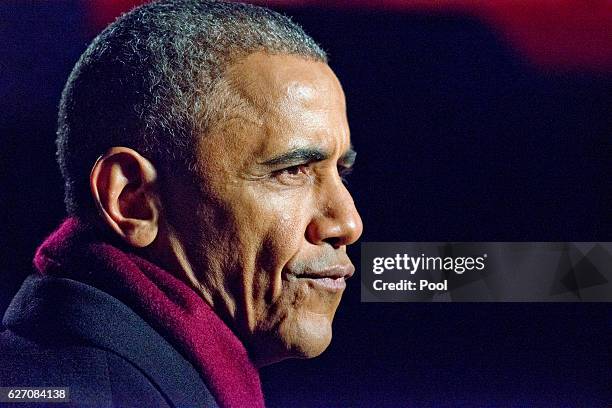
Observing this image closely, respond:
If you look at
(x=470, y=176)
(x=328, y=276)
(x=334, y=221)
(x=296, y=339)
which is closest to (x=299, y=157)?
(x=334, y=221)

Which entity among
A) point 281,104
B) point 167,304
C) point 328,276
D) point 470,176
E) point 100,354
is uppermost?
point 470,176

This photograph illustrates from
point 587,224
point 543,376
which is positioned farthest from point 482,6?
point 543,376

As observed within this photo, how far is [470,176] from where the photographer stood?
7.32 feet

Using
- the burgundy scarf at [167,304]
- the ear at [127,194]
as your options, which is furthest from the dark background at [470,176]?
the ear at [127,194]

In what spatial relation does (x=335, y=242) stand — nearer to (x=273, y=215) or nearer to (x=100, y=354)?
(x=273, y=215)

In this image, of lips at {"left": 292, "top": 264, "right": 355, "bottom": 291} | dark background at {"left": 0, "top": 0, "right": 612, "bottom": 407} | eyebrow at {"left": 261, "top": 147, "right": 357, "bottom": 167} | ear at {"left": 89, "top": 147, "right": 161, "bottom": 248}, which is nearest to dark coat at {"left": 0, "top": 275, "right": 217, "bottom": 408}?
ear at {"left": 89, "top": 147, "right": 161, "bottom": 248}

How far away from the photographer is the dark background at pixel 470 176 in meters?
2.21

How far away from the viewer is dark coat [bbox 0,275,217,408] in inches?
61.0

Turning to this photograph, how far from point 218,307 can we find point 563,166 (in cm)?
108

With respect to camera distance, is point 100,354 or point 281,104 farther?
point 281,104

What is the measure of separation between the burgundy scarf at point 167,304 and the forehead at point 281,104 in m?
0.34

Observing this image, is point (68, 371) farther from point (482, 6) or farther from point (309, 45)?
point (482, 6)

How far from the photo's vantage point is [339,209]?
1762 millimetres

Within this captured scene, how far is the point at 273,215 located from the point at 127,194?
31 centimetres
